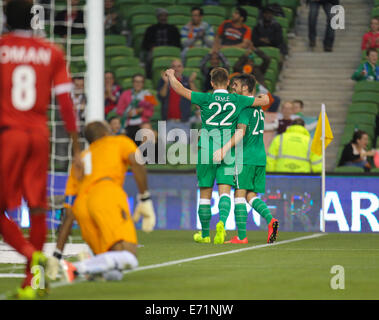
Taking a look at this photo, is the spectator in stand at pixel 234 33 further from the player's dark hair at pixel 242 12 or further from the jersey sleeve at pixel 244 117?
the jersey sleeve at pixel 244 117

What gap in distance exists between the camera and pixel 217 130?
39.9 feet

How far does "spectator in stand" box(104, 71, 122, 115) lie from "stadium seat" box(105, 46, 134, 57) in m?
2.26

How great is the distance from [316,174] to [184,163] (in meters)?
2.40

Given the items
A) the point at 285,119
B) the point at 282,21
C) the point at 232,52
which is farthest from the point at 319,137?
the point at 282,21

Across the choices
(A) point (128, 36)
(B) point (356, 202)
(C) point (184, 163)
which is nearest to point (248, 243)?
(B) point (356, 202)

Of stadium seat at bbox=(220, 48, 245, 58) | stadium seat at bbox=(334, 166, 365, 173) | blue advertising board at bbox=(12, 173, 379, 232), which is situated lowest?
blue advertising board at bbox=(12, 173, 379, 232)

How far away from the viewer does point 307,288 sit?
7.36 m

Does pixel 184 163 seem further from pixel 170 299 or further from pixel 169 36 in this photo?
pixel 170 299

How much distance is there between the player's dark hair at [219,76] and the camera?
12.0 metres

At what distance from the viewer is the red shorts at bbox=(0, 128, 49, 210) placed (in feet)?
22.7

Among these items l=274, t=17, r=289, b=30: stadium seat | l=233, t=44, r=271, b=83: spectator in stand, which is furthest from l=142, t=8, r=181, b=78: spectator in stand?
l=274, t=17, r=289, b=30: stadium seat

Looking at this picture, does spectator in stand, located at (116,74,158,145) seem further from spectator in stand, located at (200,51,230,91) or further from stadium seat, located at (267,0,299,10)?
stadium seat, located at (267,0,299,10)

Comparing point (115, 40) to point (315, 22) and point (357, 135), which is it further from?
point (357, 135)

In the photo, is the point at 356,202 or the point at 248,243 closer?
the point at 248,243
